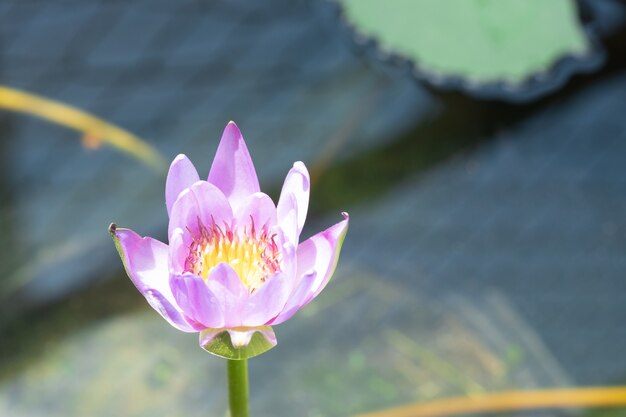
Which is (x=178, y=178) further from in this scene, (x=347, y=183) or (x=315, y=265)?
(x=347, y=183)

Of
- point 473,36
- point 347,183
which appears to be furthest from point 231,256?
point 473,36

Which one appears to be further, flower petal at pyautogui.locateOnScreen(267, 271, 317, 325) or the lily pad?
the lily pad

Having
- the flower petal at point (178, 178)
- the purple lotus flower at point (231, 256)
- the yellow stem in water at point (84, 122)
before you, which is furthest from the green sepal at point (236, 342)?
the yellow stem in water at point (84, 122)

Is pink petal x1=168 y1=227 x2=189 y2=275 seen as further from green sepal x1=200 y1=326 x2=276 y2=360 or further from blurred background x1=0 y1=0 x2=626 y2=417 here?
blurred background x1=0 y1=0 x2=626 y2=417

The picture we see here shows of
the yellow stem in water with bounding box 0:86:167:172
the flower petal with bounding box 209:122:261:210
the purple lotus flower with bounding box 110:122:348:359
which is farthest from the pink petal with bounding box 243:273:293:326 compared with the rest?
the yellow stem in water with bounding box 0:86:167:172

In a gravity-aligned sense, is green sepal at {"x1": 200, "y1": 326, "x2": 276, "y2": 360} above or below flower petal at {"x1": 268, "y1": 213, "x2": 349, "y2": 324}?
below

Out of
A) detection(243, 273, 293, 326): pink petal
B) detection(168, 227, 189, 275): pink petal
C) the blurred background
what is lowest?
detection(243, 273, 293, 326): pink petal

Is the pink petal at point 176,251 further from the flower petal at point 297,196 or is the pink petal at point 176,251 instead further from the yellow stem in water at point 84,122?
the yellow stem in water at point 84,122
